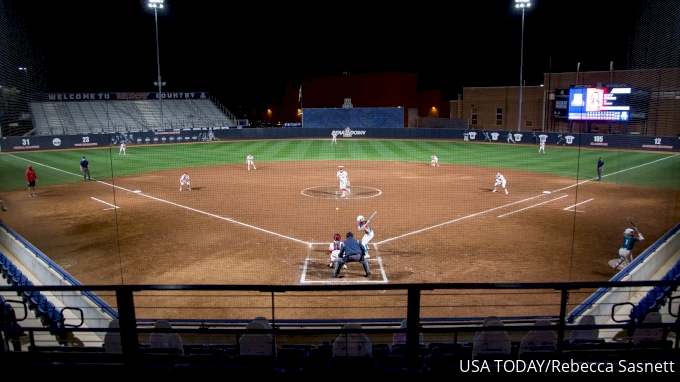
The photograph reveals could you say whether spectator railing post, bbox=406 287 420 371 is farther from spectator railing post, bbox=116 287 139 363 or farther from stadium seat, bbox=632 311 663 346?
stadium seat, bbox=632 311 663 346

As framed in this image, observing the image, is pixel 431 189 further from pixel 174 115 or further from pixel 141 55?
pixel 141 55

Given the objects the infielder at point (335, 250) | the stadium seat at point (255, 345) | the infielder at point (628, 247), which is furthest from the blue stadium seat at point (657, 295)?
the infielder at point (335, 250)

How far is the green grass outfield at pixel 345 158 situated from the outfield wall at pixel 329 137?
0.95 meters

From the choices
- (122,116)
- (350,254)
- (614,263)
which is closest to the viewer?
(350,254)

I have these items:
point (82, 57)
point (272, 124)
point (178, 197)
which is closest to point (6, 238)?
point (178, 197)

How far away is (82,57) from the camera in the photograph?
41.6m

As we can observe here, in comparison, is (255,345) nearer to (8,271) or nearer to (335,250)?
(8,271)

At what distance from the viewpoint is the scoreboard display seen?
32.2 m

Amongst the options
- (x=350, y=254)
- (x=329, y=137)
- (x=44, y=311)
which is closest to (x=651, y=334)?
(x=350, y=254)

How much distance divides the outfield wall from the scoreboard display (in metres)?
2.47

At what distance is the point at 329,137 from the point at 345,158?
15356 mm

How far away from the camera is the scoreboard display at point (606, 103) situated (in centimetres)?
3225

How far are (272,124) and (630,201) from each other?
167ft

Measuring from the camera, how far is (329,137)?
159 ft
